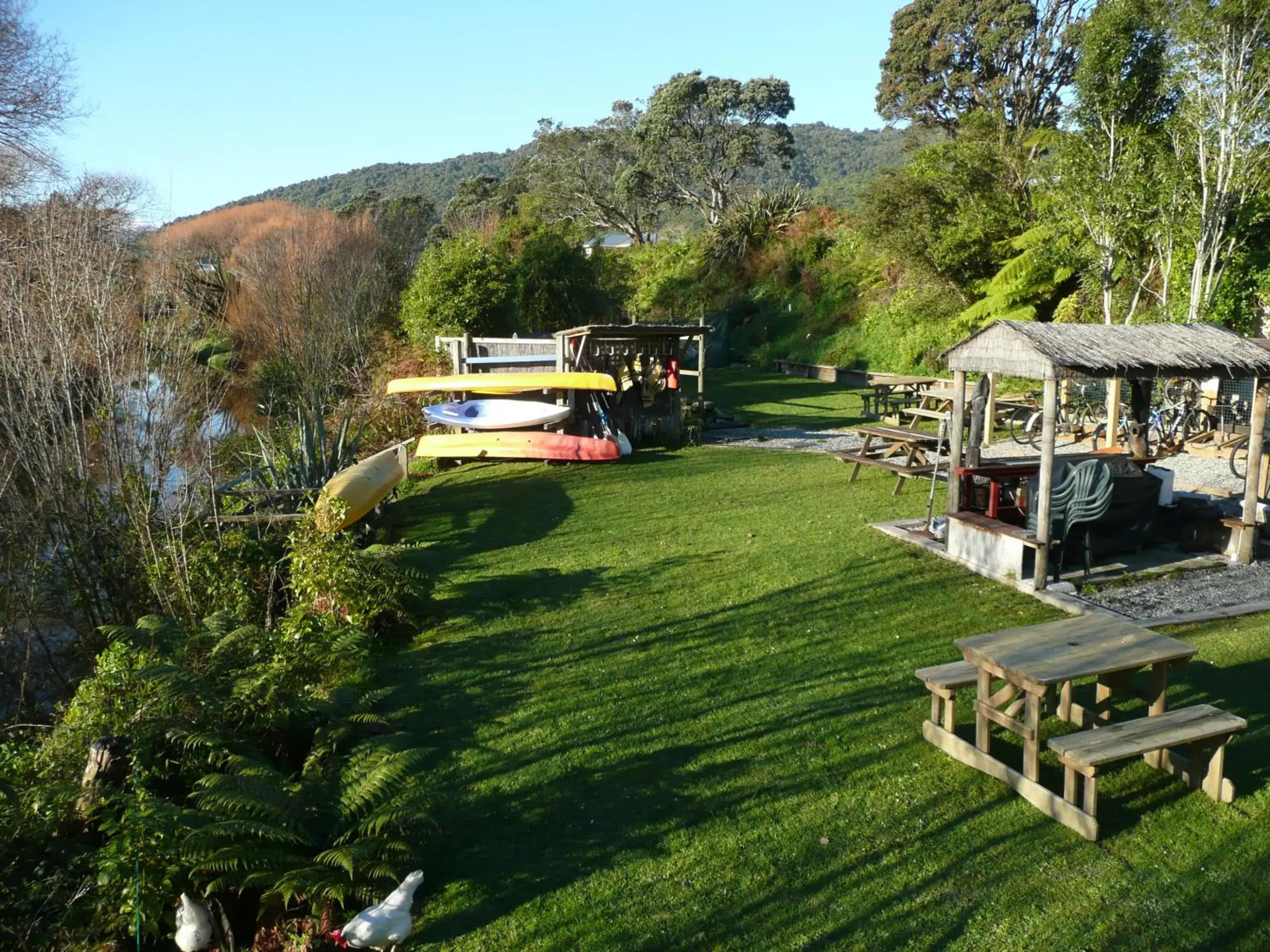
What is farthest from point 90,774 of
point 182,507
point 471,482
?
point 471,482

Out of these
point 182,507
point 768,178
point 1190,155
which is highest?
point 768,178

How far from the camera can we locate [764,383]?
2820cm

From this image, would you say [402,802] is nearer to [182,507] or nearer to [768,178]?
[182,507]

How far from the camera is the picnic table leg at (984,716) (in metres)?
4.96

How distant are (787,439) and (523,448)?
5056mm

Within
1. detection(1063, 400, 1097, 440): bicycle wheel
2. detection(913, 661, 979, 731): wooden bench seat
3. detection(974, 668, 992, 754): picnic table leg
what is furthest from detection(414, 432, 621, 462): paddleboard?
detection(974, 668, 992, 754): picnic table leg

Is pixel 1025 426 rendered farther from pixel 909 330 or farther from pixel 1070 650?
pixel 1070 650

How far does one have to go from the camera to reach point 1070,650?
4926 mm

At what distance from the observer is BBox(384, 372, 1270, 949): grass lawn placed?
3.89 meters

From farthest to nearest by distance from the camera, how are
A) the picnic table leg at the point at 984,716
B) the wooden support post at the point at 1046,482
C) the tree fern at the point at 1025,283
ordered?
the tree fern at the point at 1025,283, the wooden support post at the point at 1046,482, the picnic table leg at the point at 984,716

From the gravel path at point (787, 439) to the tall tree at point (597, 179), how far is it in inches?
1234

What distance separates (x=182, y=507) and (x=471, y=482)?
6.16 meters

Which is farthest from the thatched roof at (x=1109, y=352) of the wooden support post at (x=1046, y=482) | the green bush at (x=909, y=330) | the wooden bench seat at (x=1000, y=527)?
the green bush at (x=909, y=330)

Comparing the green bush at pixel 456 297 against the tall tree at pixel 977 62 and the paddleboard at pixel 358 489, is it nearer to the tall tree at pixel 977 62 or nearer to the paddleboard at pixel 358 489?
the paddleboard at pixel 358 489
